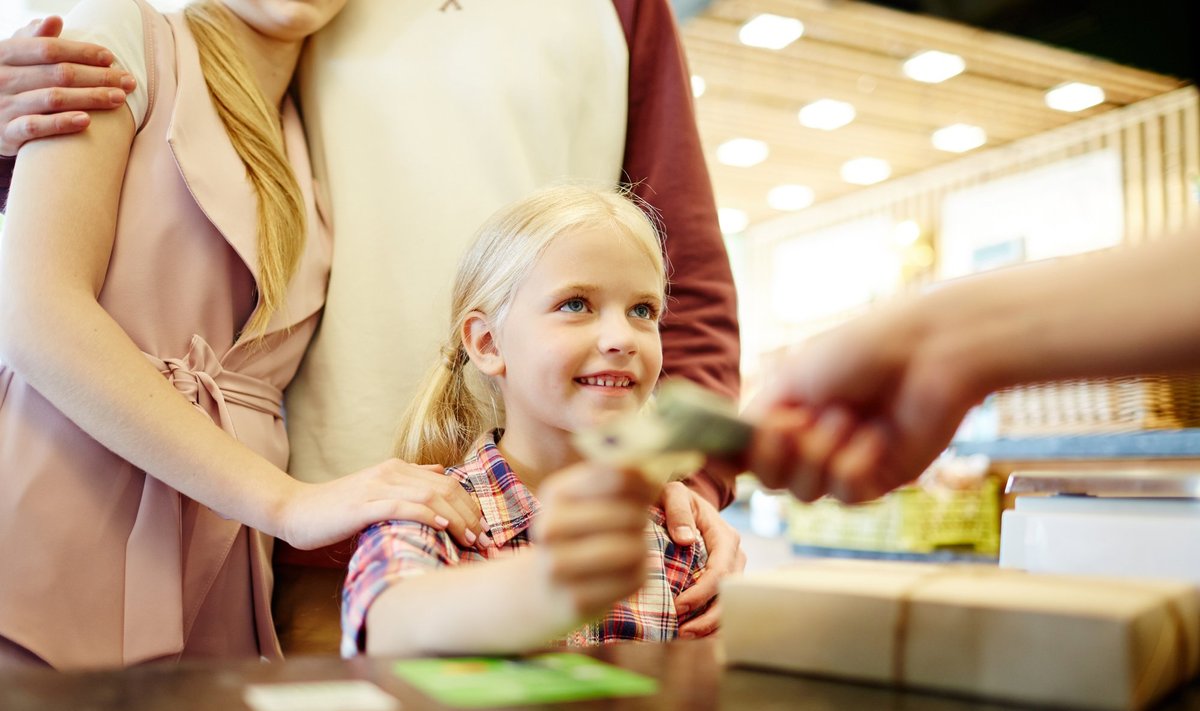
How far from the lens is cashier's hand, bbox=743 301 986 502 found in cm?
63

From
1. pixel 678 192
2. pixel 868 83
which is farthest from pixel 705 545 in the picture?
pixel 868 83

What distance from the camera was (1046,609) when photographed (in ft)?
1.84

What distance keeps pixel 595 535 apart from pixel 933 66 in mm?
6267

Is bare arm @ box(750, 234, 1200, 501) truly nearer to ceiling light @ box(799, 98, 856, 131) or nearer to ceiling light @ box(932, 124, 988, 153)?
ceiling light @ box(799, 98, 856, 131)

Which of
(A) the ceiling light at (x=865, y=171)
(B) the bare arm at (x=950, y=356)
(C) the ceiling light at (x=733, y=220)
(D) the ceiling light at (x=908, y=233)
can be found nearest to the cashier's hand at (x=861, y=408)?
(B) the bare arm at (x=950, y=356)

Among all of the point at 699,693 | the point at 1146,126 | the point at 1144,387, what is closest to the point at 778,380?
the point at 699,693

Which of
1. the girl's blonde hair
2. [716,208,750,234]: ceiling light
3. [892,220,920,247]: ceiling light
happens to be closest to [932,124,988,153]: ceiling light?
[892,220,920,247]: ceiling light

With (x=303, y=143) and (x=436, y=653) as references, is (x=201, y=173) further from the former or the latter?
(x=436, y=653)

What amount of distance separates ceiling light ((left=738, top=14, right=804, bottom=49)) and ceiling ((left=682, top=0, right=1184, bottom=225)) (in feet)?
0.16

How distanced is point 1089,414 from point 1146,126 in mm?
5446

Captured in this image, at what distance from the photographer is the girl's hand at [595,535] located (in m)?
0.62

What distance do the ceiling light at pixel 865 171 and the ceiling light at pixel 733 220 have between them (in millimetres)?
1428

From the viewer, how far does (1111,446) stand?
2398mm

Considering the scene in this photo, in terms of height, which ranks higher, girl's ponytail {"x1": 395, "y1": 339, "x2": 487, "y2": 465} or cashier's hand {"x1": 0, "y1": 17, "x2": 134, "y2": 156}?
cashier's hand {"x1": 0, "y1": 17, "x2": 134, "y2": 156}
